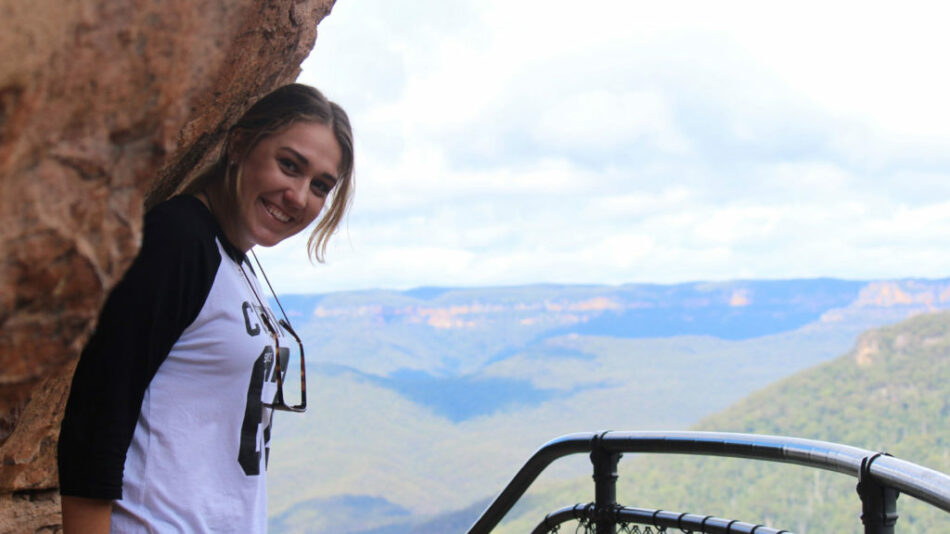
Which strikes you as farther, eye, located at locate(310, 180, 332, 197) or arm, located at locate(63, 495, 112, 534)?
eye, located at locate(310, 180, 332, 197)

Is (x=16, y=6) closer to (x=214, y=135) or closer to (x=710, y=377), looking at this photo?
(x=214, y=135)

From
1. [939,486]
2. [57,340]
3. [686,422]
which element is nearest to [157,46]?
[57,340]

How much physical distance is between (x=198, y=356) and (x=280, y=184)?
32 centimetres

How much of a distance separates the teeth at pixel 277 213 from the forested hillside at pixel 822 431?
4539 centimetres

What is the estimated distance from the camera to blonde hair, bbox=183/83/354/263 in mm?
1384

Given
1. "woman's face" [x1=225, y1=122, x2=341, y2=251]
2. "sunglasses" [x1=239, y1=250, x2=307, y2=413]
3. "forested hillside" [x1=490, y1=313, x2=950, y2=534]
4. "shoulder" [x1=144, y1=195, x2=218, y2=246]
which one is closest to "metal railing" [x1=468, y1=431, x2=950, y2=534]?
"sunglasses" [x1=239, y1=250, x2=307, y2=413]

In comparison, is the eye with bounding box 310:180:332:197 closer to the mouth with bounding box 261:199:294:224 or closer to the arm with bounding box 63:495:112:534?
the mouth with bounding box 261:199:294:224

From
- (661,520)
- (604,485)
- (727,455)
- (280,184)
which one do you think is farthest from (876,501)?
(280,184)

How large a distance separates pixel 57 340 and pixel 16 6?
29 cm

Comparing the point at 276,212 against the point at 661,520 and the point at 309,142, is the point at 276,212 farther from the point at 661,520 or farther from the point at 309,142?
the point at 661,520

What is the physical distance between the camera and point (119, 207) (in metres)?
0.83

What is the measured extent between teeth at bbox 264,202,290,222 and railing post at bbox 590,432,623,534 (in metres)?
0.79

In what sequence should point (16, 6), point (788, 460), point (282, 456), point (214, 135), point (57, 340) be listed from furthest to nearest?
point (282, 456) < point (214, 135) < point (788, 460) < point (57, 340) < point (16, 6)

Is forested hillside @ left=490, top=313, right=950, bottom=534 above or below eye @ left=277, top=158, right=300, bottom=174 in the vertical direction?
below
